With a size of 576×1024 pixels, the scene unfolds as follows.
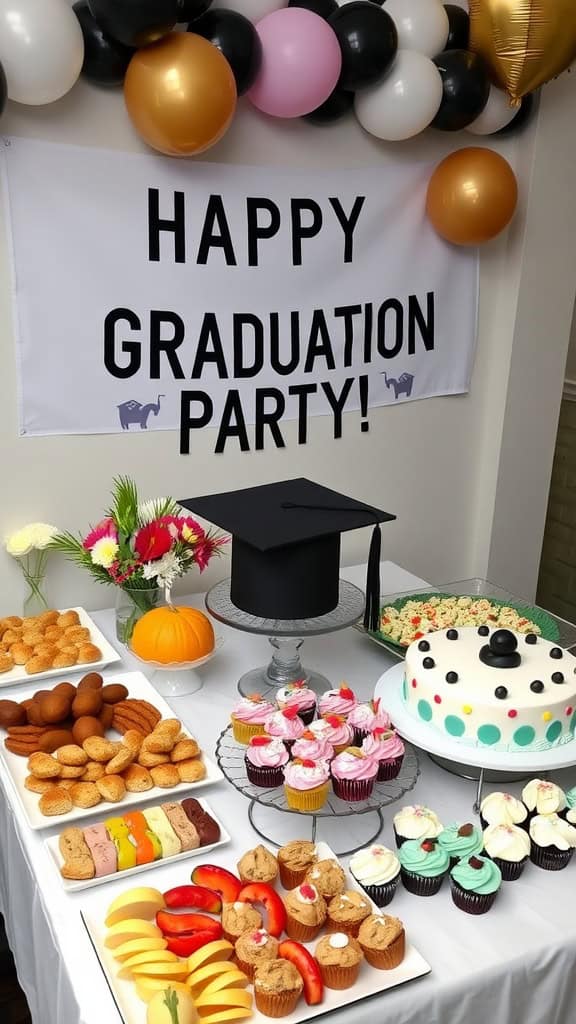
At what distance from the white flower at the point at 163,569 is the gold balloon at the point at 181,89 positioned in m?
0.73

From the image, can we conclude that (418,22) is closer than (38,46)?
No

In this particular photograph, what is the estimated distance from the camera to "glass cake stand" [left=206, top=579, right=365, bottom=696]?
1438mm

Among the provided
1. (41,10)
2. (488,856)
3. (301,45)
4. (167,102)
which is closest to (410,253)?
(301,45)

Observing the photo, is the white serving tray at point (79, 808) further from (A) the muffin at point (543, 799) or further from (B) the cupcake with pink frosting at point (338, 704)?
(A) the muffin at point (543, 799)

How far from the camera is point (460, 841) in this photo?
1.11m

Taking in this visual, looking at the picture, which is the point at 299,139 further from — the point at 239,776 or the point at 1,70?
the point at 239,776

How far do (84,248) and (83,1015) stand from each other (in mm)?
1292

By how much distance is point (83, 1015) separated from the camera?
0.92m

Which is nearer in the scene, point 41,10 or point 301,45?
point 41,10

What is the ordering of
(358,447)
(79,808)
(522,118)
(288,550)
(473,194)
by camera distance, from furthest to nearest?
(358,447) → (522,118) → (473,194) → (288,550) → (79,808)

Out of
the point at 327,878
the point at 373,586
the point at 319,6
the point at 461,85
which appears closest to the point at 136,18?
the point at 319,6

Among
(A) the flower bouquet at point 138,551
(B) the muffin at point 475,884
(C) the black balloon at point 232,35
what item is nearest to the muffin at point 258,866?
(B) the muffin at point 475,884

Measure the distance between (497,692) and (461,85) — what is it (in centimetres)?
126

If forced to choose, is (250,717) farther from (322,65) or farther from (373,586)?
(322,65)
